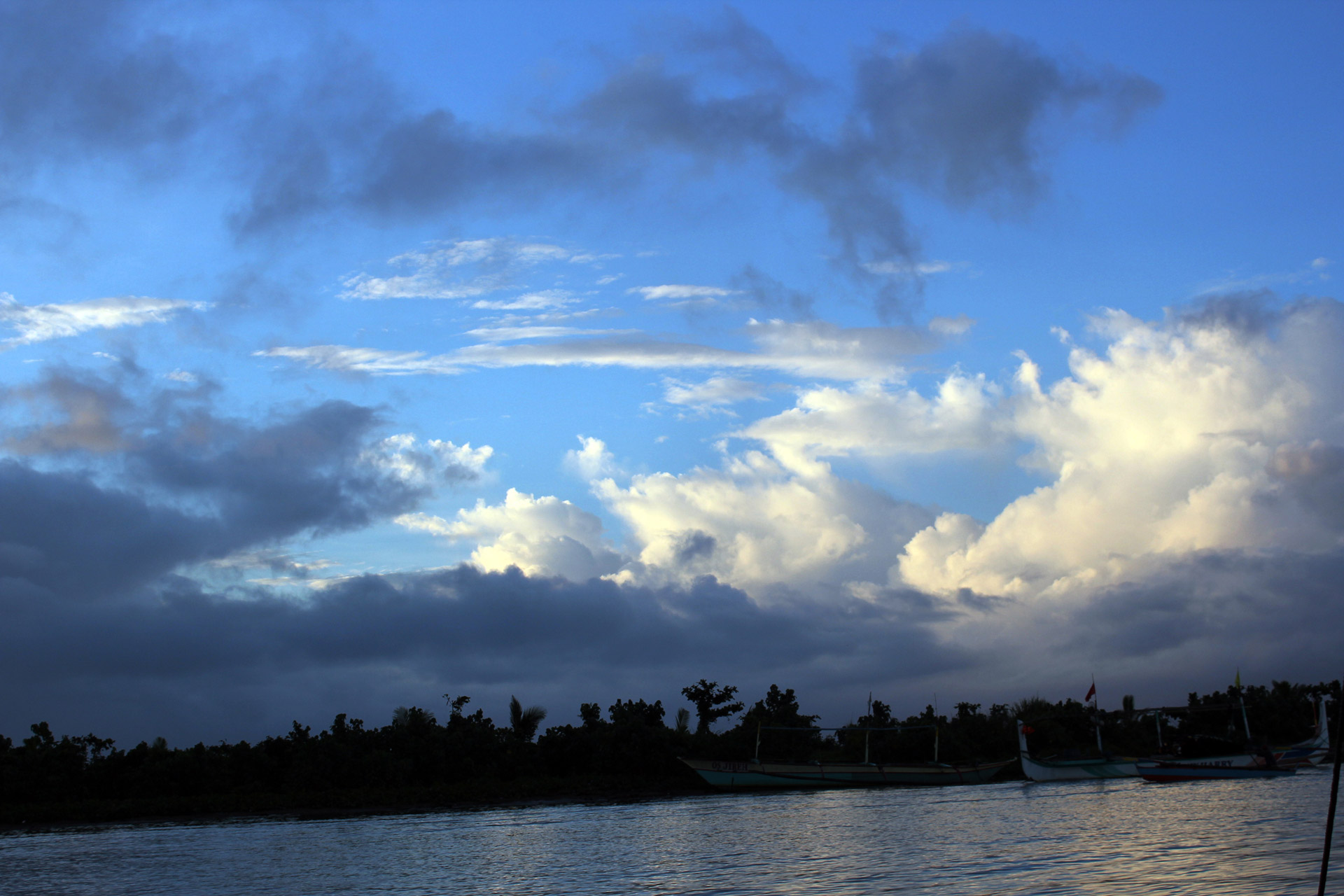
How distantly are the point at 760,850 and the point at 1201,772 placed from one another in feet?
172

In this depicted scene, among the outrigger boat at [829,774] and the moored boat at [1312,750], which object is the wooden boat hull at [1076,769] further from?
the moored boat at [1312,750]

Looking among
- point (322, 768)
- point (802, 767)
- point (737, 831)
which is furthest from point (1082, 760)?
point (322, 768)

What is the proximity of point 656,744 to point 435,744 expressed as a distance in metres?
19.7

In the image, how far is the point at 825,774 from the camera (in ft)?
294

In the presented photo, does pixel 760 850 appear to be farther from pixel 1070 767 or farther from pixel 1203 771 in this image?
pixel 1070 767

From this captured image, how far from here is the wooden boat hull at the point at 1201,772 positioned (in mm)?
76188

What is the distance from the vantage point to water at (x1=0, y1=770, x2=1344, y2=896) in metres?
27.7

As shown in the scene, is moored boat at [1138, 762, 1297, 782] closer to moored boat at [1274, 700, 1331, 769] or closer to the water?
moored boat at [1274, 700, 1331, 769]

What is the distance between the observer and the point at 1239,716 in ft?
357

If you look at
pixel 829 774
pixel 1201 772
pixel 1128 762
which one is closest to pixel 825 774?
pixel 829 774

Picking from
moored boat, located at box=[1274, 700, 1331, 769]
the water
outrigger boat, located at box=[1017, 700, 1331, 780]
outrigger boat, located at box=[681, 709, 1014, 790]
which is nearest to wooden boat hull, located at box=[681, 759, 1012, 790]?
outrigger boat, located at box=[681, 709, 1014, 790]

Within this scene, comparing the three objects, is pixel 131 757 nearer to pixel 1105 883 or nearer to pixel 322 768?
pixel 322 768

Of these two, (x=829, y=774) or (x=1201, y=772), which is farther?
(x=829, y=774)

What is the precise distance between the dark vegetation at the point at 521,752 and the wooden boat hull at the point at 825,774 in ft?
10.8
